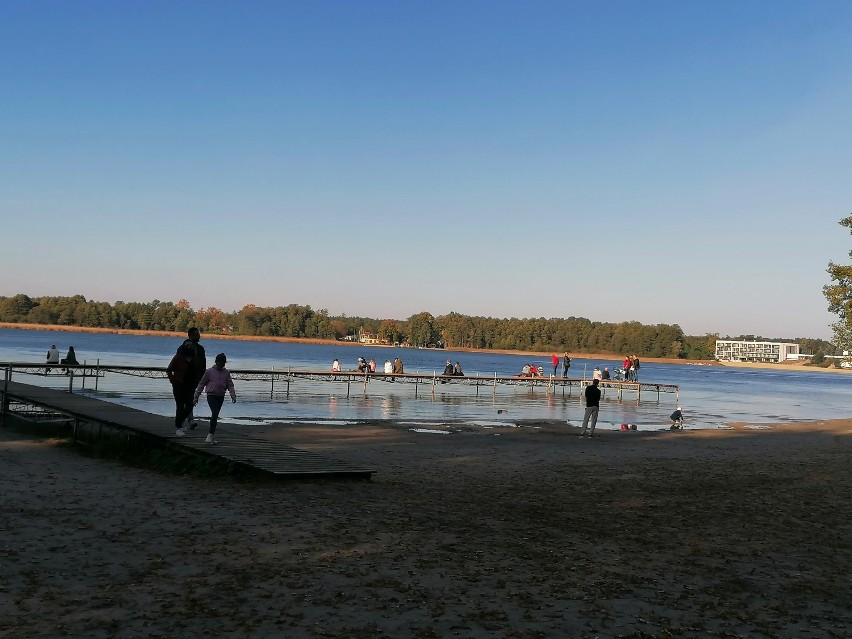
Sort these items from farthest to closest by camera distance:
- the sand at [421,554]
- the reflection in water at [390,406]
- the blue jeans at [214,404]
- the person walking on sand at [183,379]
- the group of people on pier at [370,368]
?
1. the group of people on pier at [370,368]
2. the reflection in water at [390,406]
3. the person walking on sand at [183,379]
4. the blue jeans at [214,404]
5. the sand at [421,554]

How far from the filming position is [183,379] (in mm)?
13445

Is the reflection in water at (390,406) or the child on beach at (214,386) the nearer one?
the child on beach at (214,386)

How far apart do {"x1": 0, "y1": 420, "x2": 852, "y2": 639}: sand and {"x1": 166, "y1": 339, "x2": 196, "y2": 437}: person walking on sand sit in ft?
5.10

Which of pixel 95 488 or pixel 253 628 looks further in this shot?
pixel 95 488

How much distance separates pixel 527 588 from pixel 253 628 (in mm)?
2281

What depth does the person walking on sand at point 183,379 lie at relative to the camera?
43.6 ft

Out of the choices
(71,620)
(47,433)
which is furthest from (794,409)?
(71,620)

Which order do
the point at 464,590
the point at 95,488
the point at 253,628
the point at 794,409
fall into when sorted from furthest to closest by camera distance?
1. the point at 794,409
2. the point at 95,488
3. the point at 464,590
4. the point at 253,628

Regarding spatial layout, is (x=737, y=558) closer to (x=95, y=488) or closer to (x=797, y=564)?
(x=797, y=564)

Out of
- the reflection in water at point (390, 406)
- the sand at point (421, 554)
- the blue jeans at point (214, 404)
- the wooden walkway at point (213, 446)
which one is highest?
the blue jeans at point (214, 404)

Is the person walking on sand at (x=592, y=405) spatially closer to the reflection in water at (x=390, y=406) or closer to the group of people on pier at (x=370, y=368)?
the reflection in water at (x=390, y=406)

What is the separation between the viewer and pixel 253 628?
516 cm

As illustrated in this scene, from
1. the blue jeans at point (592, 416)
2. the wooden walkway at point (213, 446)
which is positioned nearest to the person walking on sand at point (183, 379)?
the wooden walkway at point (213, 446)

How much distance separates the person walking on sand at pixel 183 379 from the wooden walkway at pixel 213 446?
0.31 m
